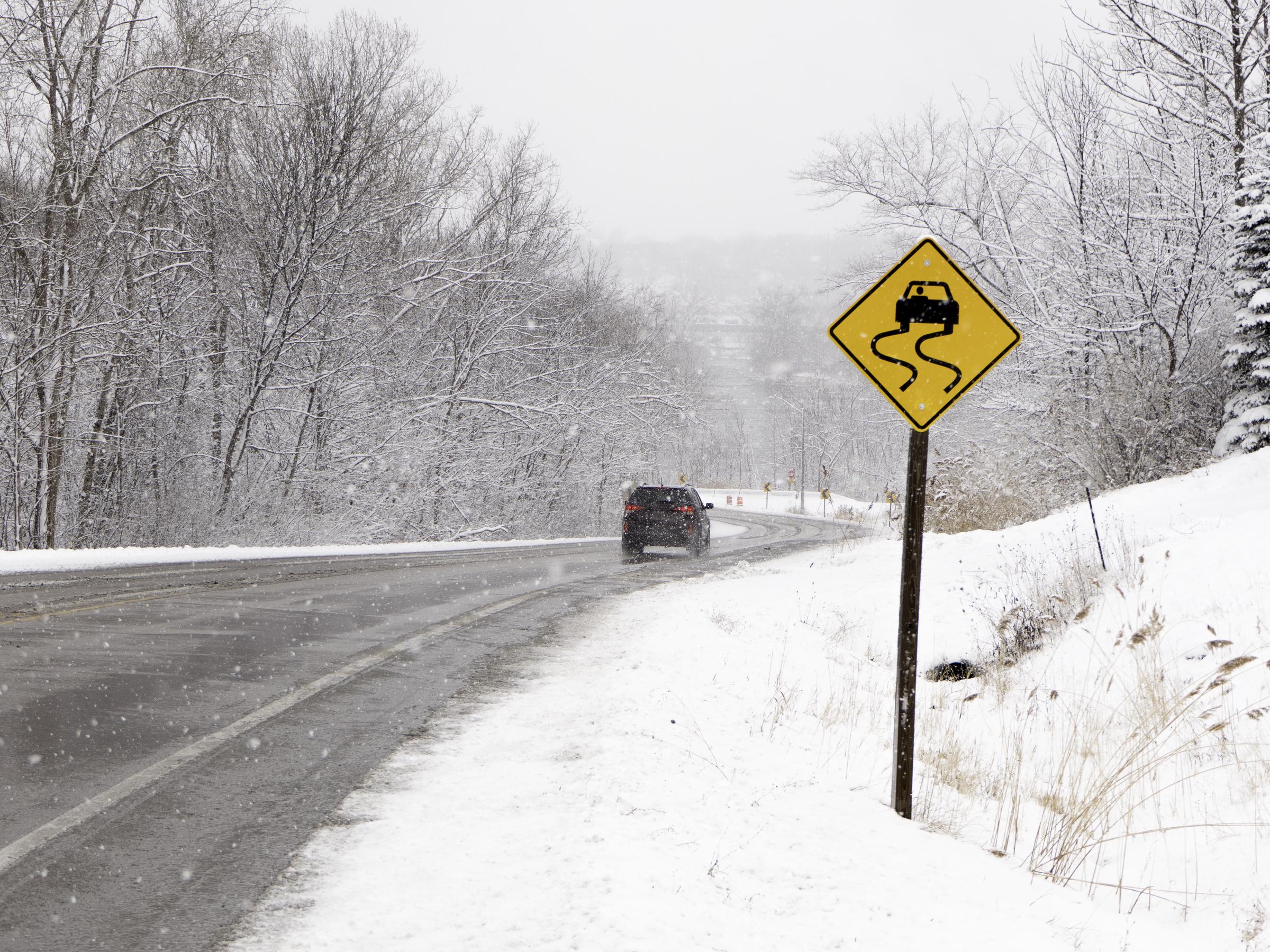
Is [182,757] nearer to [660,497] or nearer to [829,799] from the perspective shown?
[829,799]

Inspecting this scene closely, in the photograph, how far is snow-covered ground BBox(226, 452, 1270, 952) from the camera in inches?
131

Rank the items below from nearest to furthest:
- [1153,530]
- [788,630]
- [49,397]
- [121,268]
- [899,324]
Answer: [899,324], [788,630], [1153,530], [49,397], [121,268]

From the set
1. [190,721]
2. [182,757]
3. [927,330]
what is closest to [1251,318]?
[927,330]

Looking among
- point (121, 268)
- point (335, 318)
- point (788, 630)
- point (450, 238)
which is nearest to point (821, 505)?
point (450, 238)

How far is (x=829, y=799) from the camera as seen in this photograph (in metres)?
4.73

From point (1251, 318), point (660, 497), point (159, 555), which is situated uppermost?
point (1251, 318)

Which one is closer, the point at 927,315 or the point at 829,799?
the point at 829,799

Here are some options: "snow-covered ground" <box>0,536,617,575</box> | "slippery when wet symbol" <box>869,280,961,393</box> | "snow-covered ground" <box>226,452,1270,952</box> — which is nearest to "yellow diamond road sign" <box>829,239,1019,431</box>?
"slippery when wet symbol" <box>869,280,961,393</box>

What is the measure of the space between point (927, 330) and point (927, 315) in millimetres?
80

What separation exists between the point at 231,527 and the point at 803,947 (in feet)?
72.7

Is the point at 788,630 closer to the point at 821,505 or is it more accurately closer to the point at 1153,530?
the point at 1153,530

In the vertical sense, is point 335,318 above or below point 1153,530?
above

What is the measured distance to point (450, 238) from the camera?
3080cm

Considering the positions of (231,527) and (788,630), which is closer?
(788,630)
